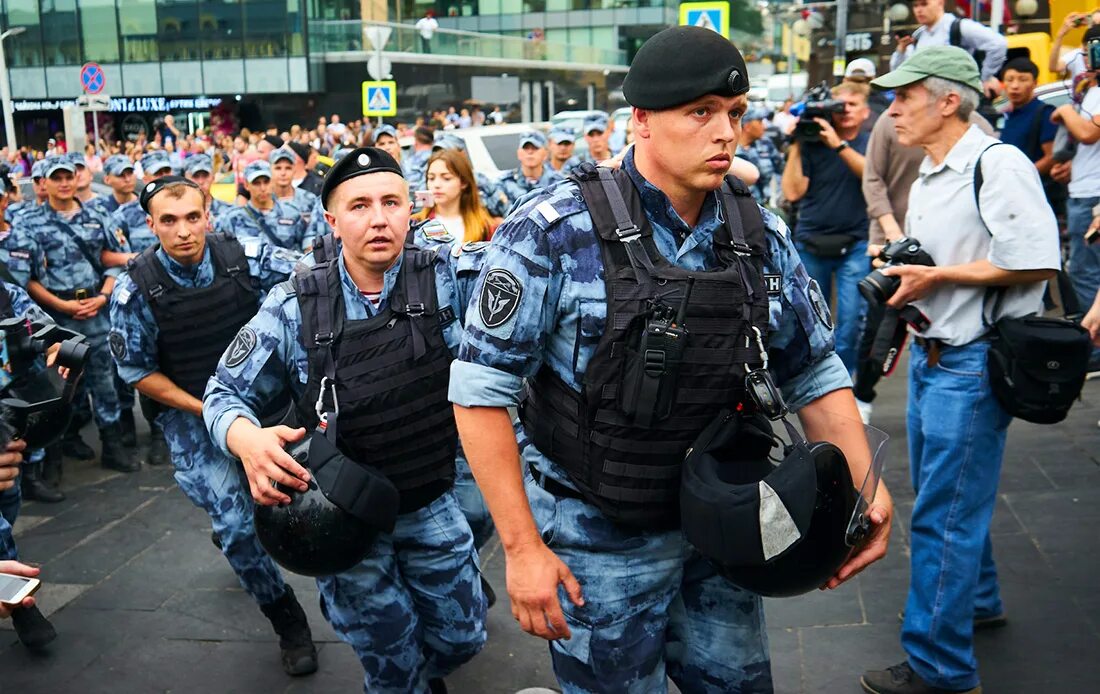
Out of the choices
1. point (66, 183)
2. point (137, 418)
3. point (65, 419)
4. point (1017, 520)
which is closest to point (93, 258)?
point (66, 183)

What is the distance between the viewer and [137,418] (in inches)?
355

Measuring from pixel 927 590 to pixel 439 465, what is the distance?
1671mm

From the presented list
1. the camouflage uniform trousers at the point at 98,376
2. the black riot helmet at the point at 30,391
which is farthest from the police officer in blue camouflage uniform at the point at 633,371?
the camouflage uniform trousers at the point at 98,376

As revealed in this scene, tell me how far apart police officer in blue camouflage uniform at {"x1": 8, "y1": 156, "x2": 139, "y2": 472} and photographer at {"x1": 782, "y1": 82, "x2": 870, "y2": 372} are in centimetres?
480

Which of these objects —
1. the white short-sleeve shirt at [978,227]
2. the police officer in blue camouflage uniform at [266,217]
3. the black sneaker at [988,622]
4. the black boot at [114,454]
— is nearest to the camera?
the white short-sleeve shirt at [978,227]

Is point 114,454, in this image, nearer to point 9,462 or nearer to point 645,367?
point 9,462

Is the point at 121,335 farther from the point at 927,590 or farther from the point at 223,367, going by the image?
the point at 927,590

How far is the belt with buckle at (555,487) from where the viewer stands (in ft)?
8.47

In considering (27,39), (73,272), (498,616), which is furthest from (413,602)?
(27,39)

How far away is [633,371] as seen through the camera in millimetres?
2387

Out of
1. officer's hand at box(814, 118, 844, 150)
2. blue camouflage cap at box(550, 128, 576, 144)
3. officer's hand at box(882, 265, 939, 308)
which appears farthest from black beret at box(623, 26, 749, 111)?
blue camouflage cap at box(550, 128, 576, 144)

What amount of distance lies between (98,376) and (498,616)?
448cm

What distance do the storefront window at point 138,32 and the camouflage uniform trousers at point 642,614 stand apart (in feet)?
140

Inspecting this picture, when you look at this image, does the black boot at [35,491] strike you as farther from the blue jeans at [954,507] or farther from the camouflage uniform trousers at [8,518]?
the blue jeans at [954,507]
